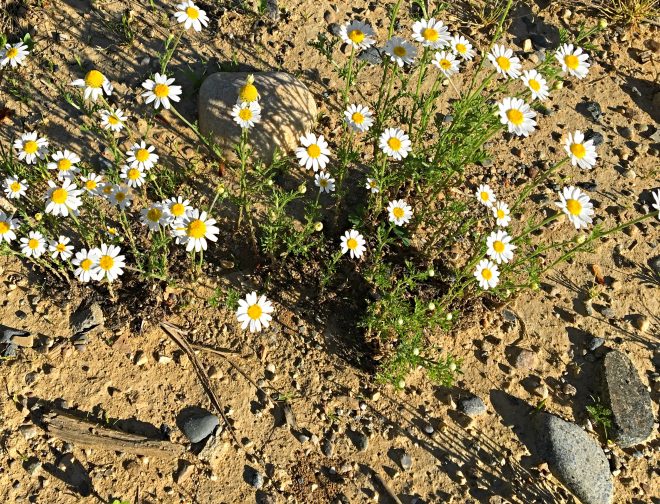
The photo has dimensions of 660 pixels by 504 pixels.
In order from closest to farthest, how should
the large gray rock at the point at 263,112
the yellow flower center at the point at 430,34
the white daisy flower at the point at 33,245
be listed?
the white daisy flower at the point at 33,245
the yellow flower center at the point at 430,34
the large gray rock at the point at 263,112

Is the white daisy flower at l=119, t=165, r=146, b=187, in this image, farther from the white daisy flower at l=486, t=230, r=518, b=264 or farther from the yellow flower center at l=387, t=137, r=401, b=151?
the white daisy flower at l=486, t=230, r=518, b=264

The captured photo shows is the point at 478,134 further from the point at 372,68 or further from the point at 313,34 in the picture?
the point at 313,34

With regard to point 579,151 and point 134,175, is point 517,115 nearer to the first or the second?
point 579,151

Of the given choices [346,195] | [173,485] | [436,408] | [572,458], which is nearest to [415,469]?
[436,408]

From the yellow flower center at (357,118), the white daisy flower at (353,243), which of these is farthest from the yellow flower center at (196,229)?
the yellow flower center at (357,118)

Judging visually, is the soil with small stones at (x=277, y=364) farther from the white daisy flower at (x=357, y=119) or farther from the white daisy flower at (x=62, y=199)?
the white daisy flower at (x=357, y=119)
